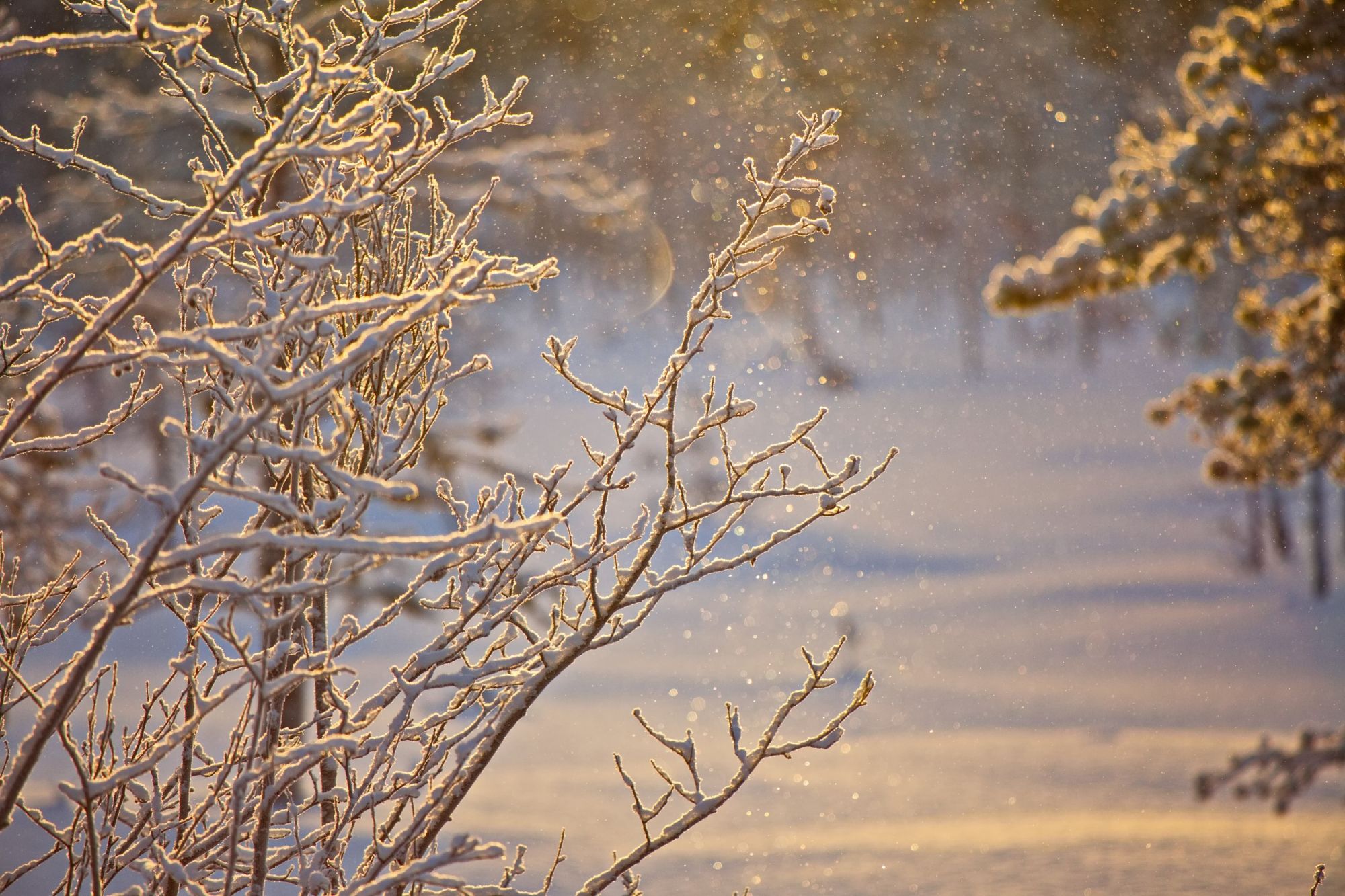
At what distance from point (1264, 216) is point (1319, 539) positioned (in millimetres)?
11015

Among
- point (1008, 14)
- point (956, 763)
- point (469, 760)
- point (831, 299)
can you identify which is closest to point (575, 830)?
point (956, 763)

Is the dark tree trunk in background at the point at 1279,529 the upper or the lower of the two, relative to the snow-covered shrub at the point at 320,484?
upper

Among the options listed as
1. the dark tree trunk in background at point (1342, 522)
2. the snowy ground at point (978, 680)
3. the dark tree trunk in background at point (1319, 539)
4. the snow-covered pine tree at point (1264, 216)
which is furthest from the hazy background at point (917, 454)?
the snow-covered pine tree at point (1264, 216)

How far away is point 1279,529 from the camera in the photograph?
18.4 metres

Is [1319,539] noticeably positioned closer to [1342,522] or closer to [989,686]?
[1342,522]

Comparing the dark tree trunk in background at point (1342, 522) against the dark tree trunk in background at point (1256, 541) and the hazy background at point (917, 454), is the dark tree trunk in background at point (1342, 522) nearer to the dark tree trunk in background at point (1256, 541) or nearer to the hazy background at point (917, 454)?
the hazy background at point (917, 454)

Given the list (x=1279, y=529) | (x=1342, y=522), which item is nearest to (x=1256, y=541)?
(x=1279, y=529)

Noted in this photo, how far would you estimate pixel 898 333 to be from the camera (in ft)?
120

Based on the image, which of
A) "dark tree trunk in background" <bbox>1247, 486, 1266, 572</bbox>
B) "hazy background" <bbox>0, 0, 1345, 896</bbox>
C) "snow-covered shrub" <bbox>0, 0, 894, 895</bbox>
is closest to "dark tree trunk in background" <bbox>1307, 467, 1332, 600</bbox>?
"hazy background" <bbox>0, 0, 1345, 896</bbox>

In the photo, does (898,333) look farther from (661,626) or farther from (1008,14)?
(661,626)

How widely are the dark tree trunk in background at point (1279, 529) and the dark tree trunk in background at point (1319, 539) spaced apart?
99cm

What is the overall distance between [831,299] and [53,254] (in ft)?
127

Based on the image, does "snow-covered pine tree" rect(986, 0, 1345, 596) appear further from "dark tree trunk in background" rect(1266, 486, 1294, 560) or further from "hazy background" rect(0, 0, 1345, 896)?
"dark tree trunk in background" rect(1266, 486, 1294, 560)

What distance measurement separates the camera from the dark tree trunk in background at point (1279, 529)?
18.3 m
